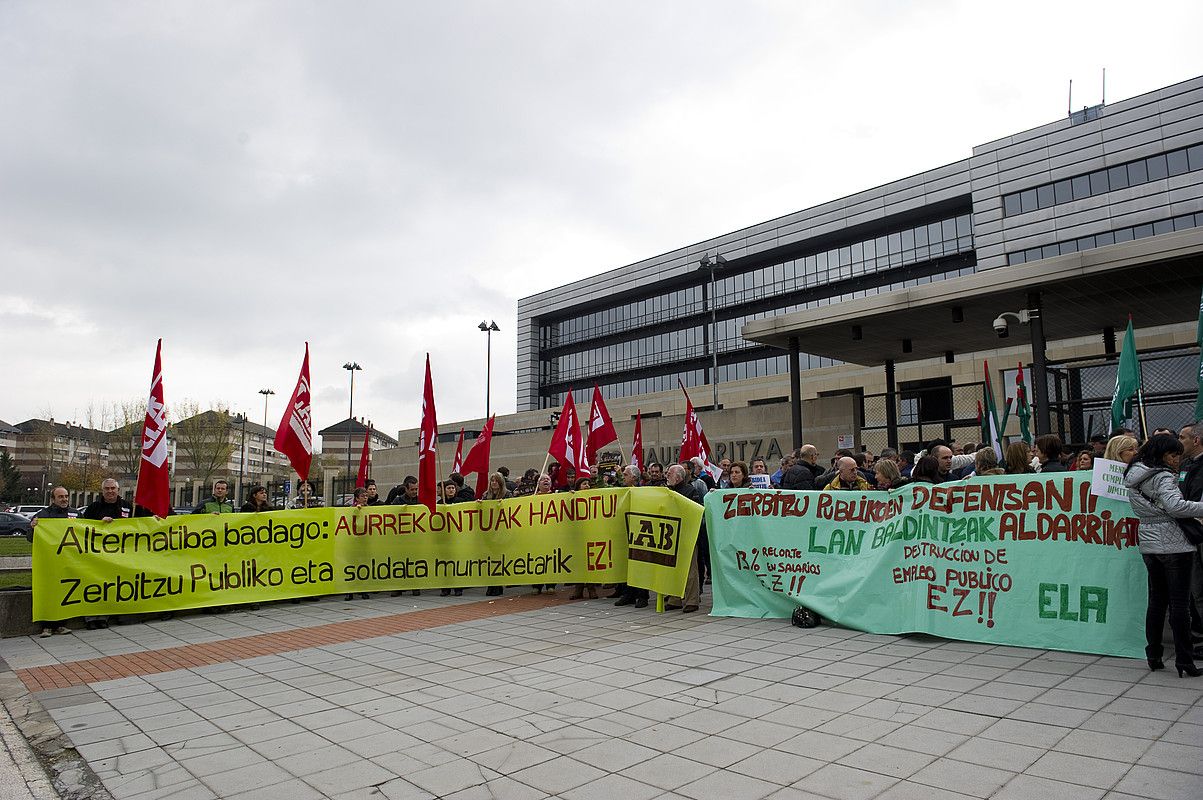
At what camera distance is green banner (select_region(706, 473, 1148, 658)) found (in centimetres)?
641

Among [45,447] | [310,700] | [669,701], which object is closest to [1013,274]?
[669,701]

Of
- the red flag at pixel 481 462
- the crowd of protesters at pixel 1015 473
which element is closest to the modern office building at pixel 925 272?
the crowd of protesters at pixel 1015 473

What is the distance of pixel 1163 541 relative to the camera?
5.67 metres

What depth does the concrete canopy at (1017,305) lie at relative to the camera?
1321 cm

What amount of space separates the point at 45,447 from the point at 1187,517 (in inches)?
3474

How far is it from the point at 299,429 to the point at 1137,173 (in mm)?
47733

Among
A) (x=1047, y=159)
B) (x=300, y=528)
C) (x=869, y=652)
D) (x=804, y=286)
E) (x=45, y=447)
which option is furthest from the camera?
(x=45, y=447)

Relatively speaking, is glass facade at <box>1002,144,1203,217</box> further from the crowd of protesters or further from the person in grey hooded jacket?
the person in grey hooded jacket

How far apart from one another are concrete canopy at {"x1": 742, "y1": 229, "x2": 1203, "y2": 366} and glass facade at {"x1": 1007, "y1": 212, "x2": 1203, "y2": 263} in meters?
24.0

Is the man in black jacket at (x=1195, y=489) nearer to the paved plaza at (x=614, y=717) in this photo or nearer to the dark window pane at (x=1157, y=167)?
the paved plaza at (x=614, y=717)

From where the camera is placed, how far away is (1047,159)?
149 ft

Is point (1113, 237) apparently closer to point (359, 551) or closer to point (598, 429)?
point (598, 429)

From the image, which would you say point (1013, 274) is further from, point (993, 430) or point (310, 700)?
point (310, 700)

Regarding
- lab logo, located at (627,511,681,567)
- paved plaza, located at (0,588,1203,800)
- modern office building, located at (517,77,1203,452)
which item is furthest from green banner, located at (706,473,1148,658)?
modern office building, located at (517,77,1203,452)
